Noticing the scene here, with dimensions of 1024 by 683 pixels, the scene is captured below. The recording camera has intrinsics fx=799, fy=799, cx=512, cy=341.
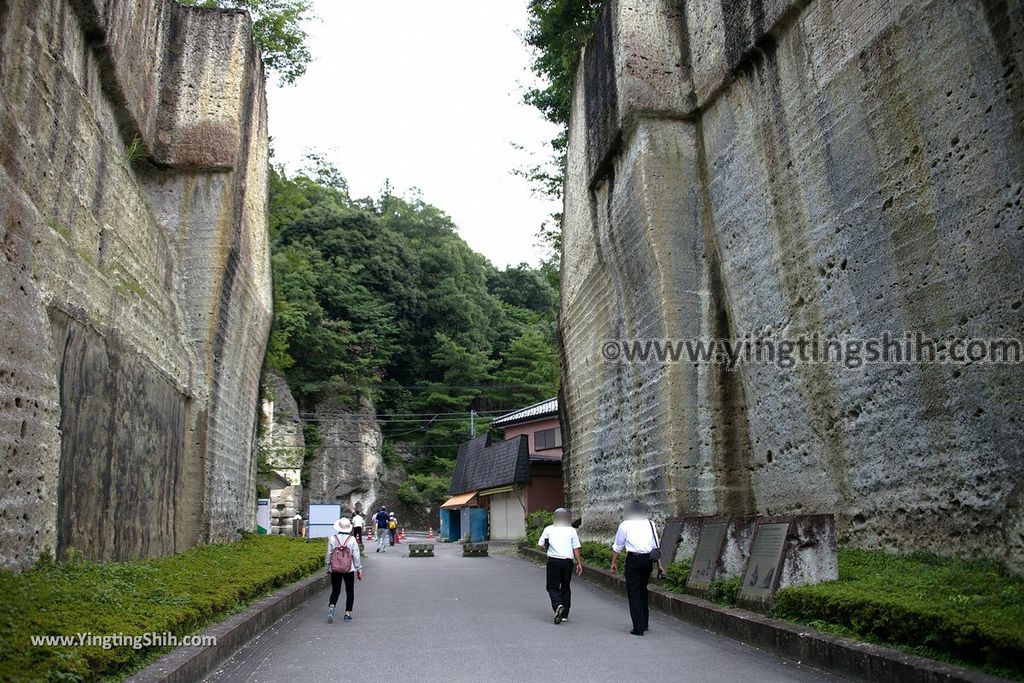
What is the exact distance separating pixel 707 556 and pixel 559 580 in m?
1.77

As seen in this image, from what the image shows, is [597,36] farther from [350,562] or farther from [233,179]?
[350,562]

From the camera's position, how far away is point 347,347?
4488cm

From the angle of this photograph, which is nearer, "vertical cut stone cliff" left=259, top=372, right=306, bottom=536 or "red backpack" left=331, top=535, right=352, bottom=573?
"red backpack" left=331, top=535, right=352, bottom=573

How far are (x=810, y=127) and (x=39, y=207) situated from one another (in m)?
9.33

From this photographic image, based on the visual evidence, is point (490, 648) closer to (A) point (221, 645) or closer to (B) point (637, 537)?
(B) point (637, 537)

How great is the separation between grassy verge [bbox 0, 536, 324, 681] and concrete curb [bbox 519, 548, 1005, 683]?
16.2 ft

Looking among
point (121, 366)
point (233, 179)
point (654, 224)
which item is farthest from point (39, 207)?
point (654, 224)

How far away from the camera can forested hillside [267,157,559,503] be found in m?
44.2

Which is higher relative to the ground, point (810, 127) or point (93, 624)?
point (810, 127)

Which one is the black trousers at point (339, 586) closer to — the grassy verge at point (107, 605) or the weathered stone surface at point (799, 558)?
the grassy verge at point (107, 605)

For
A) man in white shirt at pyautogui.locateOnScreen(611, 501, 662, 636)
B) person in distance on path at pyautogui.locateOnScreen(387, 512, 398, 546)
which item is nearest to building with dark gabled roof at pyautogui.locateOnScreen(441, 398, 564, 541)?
person in distance on path at pyautogui.locateOnScreen(387, 512, 398, 546)

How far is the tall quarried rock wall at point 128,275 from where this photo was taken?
24.1 ft

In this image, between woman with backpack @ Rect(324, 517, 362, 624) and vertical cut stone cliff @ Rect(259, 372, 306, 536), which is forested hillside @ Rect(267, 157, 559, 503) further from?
woman with backpack @ Rect(324, 517, 362, 624)

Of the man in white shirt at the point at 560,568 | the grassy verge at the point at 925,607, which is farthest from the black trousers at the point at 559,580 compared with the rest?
the grassy verge at the point at 925,607
